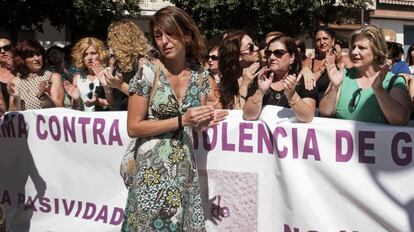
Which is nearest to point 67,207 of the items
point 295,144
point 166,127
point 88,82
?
point 88,82

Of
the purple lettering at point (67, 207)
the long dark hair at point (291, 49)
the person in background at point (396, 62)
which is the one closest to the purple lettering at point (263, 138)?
the long dark hair at point (291, 49)

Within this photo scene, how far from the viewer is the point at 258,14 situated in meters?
20.6

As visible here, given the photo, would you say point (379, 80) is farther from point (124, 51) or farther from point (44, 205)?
point (44, 205)

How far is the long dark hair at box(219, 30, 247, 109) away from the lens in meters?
4.39

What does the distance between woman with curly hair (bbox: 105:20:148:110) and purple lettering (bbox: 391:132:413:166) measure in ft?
7.41

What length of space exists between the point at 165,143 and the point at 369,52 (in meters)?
1.47

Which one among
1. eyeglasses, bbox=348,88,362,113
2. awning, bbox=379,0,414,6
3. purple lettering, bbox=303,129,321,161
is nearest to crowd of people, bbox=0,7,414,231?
eyeglasses, bbox=348,88,362,113

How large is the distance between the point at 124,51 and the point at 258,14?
53.1 feet

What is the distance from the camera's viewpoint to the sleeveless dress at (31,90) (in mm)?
5203

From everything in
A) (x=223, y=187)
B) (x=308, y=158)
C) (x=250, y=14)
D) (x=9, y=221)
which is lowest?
(x=9, y=221)

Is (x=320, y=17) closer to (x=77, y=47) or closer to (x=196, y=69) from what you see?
(x=77, y=47)

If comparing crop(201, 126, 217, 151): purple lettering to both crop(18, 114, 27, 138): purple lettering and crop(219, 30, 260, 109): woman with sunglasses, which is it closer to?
crop(219, 30, 260, 109): woman with sunglasses

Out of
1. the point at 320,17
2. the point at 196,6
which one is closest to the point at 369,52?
the point at 196,6

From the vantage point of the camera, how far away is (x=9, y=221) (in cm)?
510
